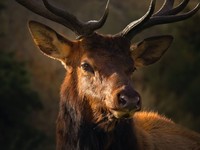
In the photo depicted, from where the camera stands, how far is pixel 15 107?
18.2m

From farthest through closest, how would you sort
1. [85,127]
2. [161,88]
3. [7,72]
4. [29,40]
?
1. [29,40]
2. [161,88]
3. [7,72]
4. [85,127]

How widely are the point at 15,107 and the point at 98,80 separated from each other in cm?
977

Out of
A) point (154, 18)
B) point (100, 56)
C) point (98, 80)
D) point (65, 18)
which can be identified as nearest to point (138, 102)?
point (98, 80)

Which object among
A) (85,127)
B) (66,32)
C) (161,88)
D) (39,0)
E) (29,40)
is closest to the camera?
(85,127)

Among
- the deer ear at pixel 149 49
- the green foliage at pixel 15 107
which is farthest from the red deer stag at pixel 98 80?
the green foliage at pixel 15 107

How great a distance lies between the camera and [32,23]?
362 inches

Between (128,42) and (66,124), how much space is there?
1084 millimetres

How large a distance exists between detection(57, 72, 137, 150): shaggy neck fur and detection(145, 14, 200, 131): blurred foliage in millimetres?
9350

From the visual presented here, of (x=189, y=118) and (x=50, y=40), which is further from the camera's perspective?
(x=189, y=118)

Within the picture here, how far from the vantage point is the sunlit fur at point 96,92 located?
8.48m

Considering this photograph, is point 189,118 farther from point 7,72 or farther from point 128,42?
point 128,42

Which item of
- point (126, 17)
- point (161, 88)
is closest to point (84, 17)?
point (126, 17)

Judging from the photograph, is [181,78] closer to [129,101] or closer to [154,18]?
[154,18]

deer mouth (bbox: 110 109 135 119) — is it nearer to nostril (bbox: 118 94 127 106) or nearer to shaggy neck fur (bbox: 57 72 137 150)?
nostril (bbox: 118 94 127 106)
